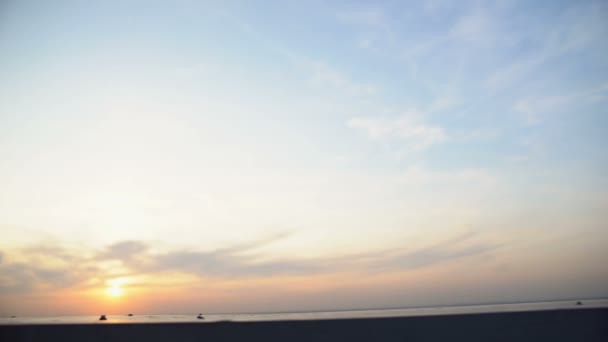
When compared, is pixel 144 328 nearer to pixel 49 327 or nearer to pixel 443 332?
pixel 49 327

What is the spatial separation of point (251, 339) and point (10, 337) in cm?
534

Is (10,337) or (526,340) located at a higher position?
(10,337)

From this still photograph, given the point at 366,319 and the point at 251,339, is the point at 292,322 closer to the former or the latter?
the point at 251,339

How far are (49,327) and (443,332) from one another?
8016 millimetres

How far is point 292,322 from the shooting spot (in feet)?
25.4

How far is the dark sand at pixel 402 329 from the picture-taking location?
7.30 metres

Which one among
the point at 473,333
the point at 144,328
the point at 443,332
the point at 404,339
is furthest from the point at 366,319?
the point at 144,328

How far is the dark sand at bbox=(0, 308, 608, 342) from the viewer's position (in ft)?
24.0

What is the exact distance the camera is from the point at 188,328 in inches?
308

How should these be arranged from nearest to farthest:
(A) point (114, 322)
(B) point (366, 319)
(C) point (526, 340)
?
(C) point (526, 340) → (B) point (366, 319) → (A) point (114, 322)

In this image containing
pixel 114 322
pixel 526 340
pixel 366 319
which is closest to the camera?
pixel 526 340

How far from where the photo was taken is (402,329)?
7.49 m

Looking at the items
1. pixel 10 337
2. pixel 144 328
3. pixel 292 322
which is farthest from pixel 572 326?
pixel 10 337

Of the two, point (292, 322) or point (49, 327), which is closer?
point (292, 322)
